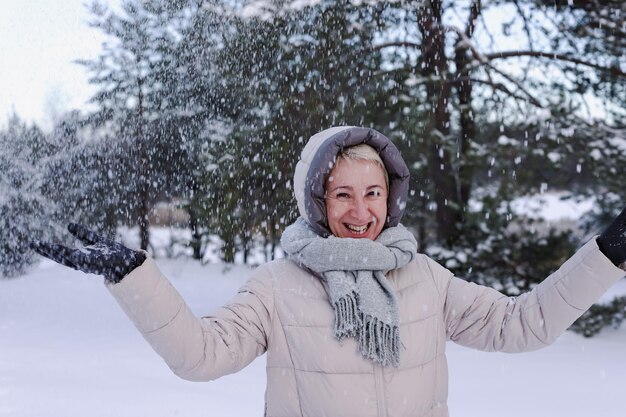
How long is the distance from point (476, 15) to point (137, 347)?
4.27 m

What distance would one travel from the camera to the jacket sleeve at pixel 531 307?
1.51 m

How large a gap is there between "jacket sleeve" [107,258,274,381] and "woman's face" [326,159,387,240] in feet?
0.74

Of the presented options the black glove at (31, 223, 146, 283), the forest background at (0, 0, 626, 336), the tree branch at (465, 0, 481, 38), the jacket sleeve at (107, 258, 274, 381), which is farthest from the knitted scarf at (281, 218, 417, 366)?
the tree branch at (465, 0, 481, 38)

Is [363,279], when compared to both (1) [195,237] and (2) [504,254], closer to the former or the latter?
(2) [504,254]

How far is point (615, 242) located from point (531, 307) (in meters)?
0.25

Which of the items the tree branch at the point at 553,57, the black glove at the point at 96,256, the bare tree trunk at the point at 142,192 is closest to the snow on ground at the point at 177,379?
the tree branch at the point at 553,57

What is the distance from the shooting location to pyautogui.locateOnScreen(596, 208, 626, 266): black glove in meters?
1.47

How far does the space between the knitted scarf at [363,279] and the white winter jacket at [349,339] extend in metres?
0.04

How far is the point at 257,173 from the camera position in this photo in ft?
21.0

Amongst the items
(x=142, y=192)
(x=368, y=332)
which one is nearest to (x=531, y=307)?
(x=368, y=332)

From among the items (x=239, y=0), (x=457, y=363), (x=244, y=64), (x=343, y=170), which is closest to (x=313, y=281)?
(x=343, y=170)

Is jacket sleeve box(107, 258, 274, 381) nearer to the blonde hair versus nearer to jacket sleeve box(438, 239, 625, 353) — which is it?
the blonde hair

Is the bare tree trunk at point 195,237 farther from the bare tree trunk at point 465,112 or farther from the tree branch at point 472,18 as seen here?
the tree branch at point 472,18

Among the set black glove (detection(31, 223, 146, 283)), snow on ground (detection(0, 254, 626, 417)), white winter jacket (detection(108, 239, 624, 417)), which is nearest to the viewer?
black glove (detection(31, 223, 146, 283))
